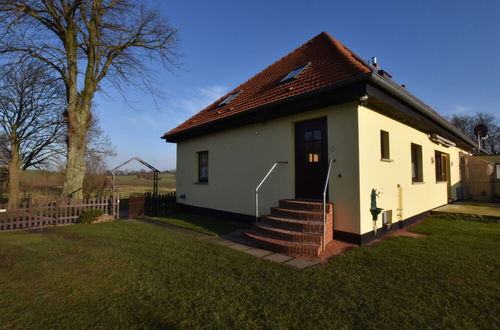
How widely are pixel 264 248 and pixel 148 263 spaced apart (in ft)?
7.45

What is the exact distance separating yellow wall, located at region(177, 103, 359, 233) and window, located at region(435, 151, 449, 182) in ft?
25.1

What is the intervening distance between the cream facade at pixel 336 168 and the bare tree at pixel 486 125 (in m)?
35.5

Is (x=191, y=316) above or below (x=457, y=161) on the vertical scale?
below

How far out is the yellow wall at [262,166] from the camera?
5340 mm

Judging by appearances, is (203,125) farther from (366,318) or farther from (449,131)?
(449,131)

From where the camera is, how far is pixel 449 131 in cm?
1002

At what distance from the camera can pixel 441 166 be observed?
1108 centimetres

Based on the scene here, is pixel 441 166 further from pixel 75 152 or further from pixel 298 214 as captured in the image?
pixel 75 152

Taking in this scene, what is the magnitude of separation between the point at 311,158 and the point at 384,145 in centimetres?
212

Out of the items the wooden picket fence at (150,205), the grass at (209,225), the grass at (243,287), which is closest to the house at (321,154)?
the grass at (209,225)

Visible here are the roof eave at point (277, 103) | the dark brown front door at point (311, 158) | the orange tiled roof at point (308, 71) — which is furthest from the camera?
the dark brown front door at point (311, 158)

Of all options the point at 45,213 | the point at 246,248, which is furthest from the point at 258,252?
the point at 45,213

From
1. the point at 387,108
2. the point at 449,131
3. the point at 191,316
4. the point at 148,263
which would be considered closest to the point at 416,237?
the point at 387,108

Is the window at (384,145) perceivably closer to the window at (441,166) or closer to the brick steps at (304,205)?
the brick steps at (304,205)
